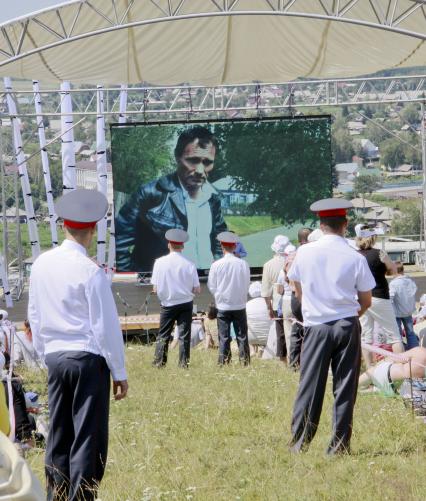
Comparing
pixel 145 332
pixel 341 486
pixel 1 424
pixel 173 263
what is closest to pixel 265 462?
pixel 341 486

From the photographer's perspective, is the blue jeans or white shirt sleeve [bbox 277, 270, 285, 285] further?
the blue jeans

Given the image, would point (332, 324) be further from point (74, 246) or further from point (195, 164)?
point (195, 164)

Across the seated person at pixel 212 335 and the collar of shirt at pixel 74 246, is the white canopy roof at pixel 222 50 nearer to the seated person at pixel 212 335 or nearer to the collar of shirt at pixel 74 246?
the seated person at pixel 212 335

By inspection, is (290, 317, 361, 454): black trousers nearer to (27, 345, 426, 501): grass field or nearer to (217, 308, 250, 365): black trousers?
(27, 345, 426, 501): grass field

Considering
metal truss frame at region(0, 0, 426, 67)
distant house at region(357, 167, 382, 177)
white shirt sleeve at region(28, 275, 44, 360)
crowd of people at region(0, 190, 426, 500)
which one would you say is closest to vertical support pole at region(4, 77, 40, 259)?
metal truss frame at region(0, 0, 426, 67)

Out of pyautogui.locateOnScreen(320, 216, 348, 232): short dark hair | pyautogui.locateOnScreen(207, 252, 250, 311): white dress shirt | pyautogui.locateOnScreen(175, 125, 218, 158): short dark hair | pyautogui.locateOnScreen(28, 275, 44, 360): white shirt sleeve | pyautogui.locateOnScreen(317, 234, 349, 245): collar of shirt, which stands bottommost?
pyautogui.locateOnScreen(207, 252, 250, 311): white dress shirt

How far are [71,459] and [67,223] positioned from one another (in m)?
1.23

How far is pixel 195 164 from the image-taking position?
2994 centimetres

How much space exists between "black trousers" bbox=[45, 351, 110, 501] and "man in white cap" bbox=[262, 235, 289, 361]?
723 centimetres

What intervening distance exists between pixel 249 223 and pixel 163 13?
435 inches

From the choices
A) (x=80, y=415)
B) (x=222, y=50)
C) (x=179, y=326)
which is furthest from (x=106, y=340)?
(x=222, y=50)

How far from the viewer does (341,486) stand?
613cm

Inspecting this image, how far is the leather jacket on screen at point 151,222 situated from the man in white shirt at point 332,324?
22.2 meters

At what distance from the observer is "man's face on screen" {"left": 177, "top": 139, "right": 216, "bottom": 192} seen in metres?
29.8
